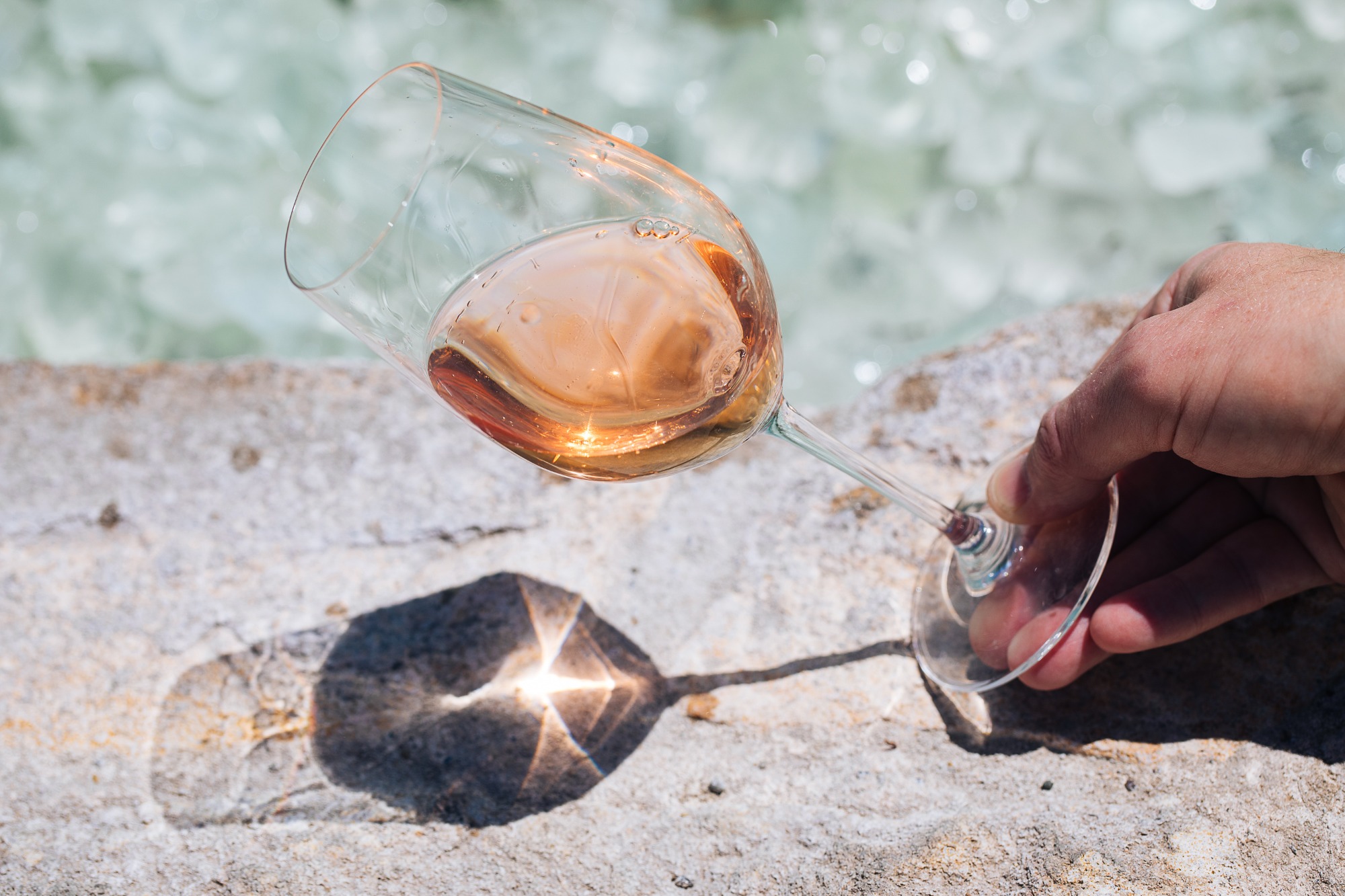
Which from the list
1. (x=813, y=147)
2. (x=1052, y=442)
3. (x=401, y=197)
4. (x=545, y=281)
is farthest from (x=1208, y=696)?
(x=813, y=147)

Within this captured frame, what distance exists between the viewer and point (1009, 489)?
1353mm

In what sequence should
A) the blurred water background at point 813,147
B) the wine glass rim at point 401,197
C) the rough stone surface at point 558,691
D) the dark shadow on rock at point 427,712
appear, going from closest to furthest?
1. the wine glass rim at point 401,197
2. the rough stone surface at point 558,691
3. the dark shadow on rock at point 427,712
4. the blurred water background at point 813,147

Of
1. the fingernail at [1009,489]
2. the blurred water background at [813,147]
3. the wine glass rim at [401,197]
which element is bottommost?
the blurred water background at [813,147]

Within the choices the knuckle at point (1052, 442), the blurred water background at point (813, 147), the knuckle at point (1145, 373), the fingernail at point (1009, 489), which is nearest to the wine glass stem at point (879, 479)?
the fingernail at point (1009, 489)

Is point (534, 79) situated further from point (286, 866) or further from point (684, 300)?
point (286, 866)

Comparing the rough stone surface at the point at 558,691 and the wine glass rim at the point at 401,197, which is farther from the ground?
the wine glass rim at the point at 401,197

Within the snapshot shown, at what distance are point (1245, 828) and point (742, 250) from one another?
0.89 metres

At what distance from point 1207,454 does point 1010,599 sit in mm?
332

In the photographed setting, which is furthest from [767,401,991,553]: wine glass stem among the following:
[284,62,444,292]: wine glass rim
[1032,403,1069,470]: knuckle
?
[284,62,444,292]: wine glass rim

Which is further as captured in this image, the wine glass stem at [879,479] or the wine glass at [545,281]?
the wine glass stem at [879,479]

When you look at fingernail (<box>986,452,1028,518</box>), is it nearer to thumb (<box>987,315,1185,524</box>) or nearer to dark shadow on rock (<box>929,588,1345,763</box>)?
thumb (<box>987,315,1185,524</box>)

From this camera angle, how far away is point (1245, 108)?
111 inches

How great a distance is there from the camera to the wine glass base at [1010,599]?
1233mm

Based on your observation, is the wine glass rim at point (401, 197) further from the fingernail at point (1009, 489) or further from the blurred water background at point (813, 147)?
the blurred water background at point (813, 147)
